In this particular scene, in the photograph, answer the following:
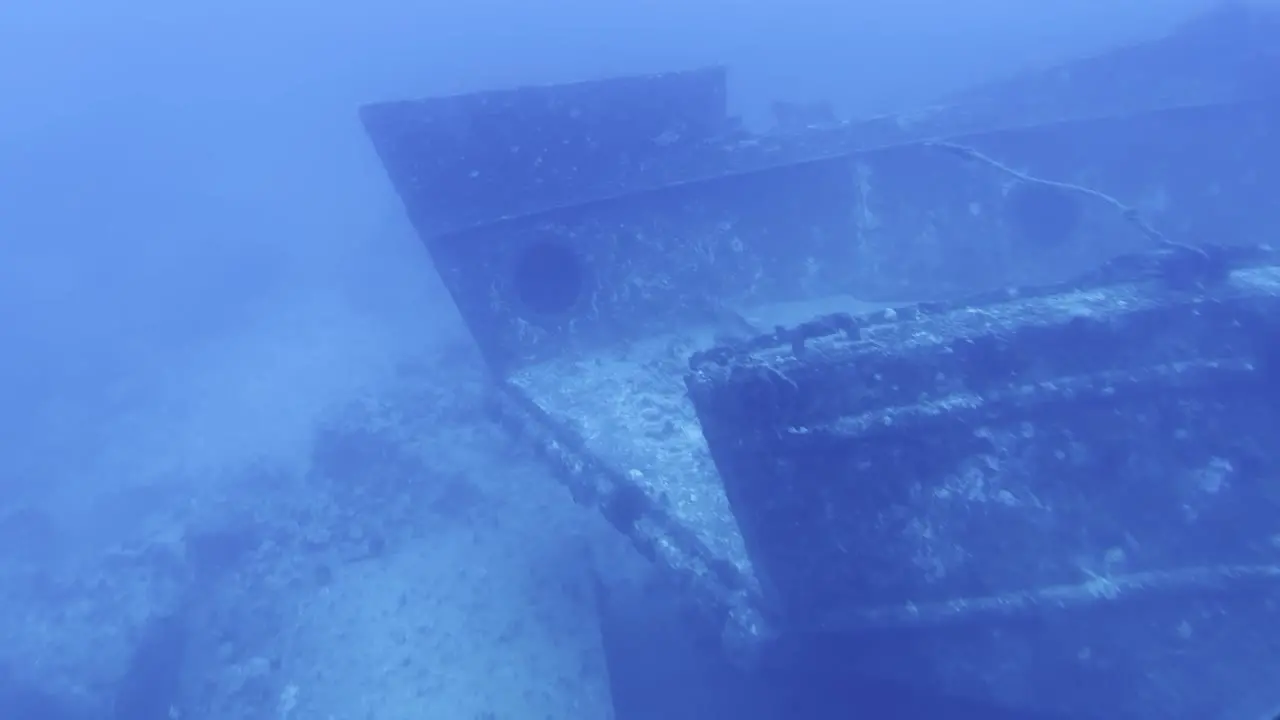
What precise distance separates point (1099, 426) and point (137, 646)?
27.5 ft

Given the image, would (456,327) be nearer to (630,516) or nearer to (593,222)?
(593,222)

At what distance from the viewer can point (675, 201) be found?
7.12 meters

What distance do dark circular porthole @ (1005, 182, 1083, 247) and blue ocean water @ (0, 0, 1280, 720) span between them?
0.13 ft

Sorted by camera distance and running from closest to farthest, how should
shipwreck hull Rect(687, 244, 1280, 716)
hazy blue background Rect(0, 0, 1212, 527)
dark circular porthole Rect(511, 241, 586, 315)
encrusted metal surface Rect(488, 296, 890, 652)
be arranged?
shipwreck hull Rect(687, 244, 1280, 716)
encrusted metal surface Rect(488, 296, 890, 652)
dark circular porthole Rect(511, 241, 586, 315)
hazy blue background Rect(0, 0, 1212, 527)

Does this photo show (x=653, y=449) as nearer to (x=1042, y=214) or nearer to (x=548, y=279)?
(x=548, y=279)

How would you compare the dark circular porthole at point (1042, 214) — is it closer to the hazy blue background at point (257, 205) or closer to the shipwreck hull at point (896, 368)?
the shipwreck hull at point (896, 368)

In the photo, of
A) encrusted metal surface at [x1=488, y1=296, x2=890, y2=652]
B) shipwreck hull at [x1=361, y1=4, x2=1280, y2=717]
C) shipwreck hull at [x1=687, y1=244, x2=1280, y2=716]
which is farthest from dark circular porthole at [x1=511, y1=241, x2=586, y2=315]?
shipwreck hull at [x1=687, y1=244, x2=1280, y2=716]

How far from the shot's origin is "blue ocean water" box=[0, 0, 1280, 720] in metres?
3.87

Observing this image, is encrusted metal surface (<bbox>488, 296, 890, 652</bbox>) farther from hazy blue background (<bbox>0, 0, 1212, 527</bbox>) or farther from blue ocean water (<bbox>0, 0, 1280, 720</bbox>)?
hazy blue background (<bbox>0, 0, 1212, 527</bbox>)

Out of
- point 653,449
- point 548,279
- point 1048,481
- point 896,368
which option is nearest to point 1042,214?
point 1048,481

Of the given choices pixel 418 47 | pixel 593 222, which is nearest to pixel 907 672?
pixel 593 222

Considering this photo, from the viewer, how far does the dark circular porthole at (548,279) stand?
6.91m

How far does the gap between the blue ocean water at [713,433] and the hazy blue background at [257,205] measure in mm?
199

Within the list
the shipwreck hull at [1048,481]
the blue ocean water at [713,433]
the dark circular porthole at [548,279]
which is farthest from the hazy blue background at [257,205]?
the shipwreck hull at [1048,481]
